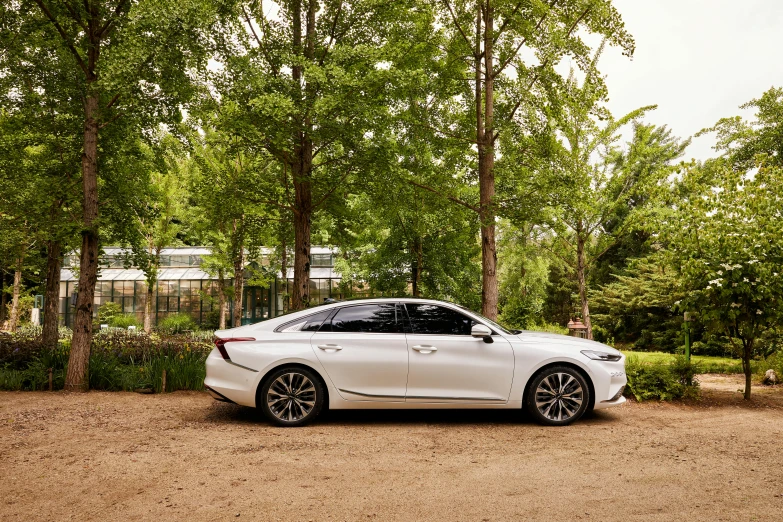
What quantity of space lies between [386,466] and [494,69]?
8.81 metres

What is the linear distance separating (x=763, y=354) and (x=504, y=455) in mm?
11410

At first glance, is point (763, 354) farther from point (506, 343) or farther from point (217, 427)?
point (217, 427)

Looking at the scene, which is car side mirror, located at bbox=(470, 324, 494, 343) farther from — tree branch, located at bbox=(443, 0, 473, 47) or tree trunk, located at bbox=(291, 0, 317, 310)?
tree branch, located at bbox=(443, 0, 473, 47)

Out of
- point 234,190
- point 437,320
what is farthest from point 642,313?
point 437,320

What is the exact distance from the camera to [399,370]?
694 centimetres

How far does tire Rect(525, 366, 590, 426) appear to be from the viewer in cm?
699

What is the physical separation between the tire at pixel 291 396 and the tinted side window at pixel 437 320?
138cm

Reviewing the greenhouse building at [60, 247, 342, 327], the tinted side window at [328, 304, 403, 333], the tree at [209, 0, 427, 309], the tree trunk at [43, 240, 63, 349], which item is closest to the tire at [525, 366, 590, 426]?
the tinted side window at [328, 304, 403, 333]

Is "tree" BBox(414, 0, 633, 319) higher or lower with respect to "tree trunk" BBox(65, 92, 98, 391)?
higher

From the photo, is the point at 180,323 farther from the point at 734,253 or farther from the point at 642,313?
the point at 734,253

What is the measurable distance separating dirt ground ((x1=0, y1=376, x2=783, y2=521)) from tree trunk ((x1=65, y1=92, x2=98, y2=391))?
1.57m

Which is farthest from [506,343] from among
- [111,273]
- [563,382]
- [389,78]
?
[111,273]

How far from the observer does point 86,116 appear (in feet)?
32.4

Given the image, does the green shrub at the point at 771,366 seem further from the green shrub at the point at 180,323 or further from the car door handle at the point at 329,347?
the green shrub at the point at 180,323
